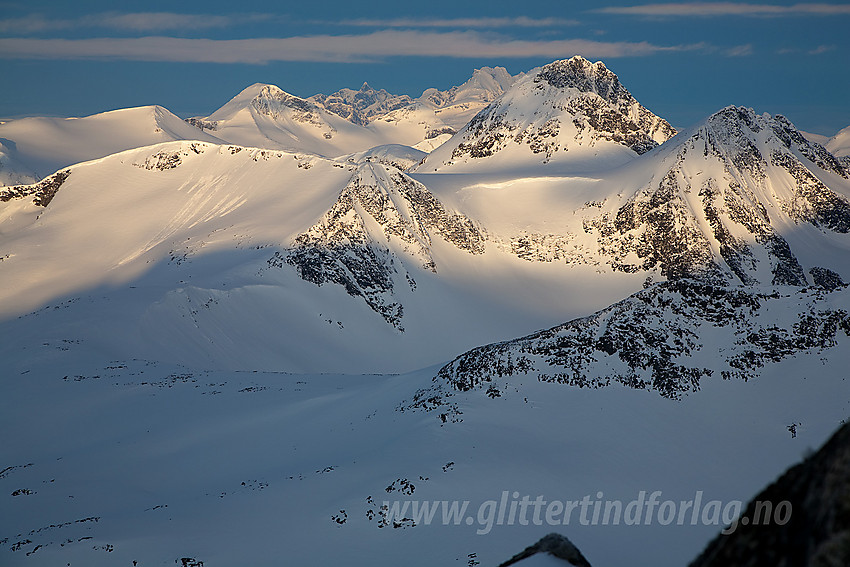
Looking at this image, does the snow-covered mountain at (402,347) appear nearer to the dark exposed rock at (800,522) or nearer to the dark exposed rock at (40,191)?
the dark exposed rock at (40,191)

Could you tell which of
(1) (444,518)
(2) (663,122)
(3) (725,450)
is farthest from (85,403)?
(2) (663,122)

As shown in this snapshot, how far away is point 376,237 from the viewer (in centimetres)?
7988

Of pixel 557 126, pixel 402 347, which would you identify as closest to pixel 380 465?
pixel 402 347

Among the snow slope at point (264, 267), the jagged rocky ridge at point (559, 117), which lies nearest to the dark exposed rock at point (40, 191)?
the snow slope at point (264, 267)

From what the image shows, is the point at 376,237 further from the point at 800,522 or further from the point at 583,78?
the point at 583,78

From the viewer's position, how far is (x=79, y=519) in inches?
866

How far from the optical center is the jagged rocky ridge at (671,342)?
27.3m

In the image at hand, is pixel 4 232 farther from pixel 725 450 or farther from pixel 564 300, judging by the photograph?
pixel 725 450

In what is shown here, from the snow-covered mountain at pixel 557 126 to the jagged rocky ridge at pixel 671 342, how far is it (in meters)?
93.2

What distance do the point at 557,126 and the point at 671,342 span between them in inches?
4222

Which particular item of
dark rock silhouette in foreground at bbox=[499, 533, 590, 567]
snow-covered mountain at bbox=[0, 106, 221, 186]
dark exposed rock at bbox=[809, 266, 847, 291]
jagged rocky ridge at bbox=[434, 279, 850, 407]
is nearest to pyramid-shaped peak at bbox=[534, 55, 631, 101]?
dark exposed rock at bbox=[809, 266, 847, 291]

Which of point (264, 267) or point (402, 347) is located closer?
point (264, 267)

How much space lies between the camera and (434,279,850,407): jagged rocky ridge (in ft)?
89.6

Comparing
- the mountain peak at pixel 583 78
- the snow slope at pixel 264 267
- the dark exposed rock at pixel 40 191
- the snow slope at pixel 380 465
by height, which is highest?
the mountain peak at pixel 583 78
